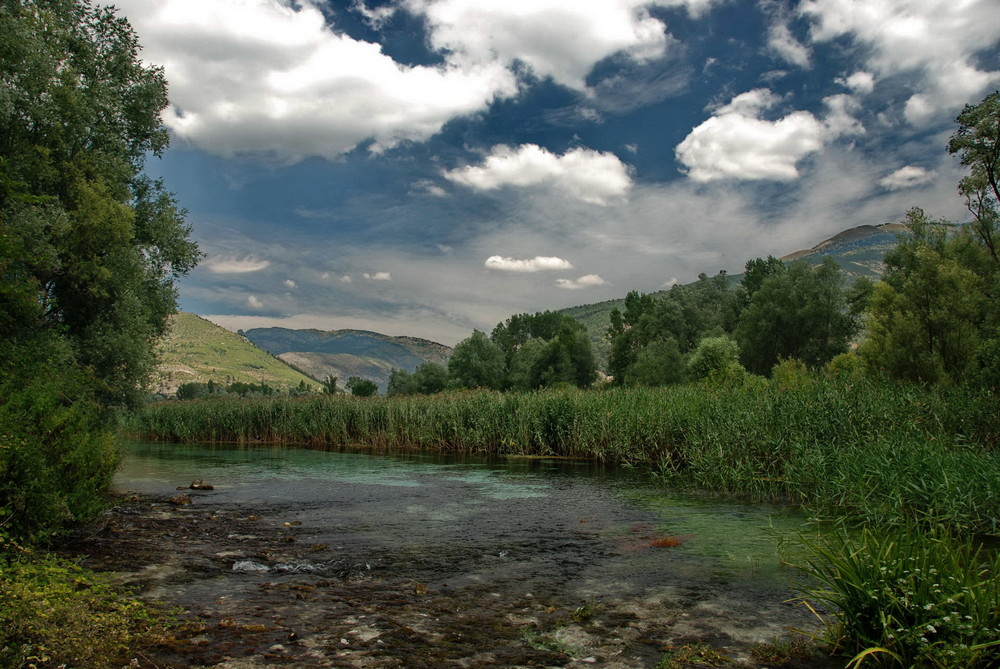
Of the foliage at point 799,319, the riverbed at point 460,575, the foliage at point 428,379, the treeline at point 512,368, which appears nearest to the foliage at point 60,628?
the riverbed at point 460,575

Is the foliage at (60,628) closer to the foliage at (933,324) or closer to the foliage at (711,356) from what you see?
the foliage at (933,324)

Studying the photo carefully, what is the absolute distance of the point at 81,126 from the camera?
14906 mm

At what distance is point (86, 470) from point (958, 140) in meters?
39.0

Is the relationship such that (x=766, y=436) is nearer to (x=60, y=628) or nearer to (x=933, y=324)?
(x=60, y=628)

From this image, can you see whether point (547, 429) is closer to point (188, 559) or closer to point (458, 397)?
point (458, 397)

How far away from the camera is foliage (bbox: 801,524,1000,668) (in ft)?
13.5

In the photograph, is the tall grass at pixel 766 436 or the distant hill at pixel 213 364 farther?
the distant hill at pixel 213 364

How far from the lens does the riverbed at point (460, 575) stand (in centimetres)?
523

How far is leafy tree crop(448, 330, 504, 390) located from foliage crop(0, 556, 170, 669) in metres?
89.4

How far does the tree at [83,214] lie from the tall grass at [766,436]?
12.0 meters

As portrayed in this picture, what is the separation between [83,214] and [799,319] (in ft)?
216

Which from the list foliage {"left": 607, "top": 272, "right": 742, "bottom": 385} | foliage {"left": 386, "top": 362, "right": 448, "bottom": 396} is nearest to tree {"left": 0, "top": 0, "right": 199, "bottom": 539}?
foliage {"left": 607, "top": 272, "right": 742, "bottom": 385}

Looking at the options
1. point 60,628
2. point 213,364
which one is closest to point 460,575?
point 60,628

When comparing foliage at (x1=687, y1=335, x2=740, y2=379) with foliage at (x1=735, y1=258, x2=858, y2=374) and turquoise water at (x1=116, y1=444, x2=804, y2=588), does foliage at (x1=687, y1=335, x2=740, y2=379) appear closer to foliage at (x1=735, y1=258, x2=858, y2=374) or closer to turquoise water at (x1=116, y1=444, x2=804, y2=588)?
foliage at (x1=735, y1=258, x2=858, y2=374)
